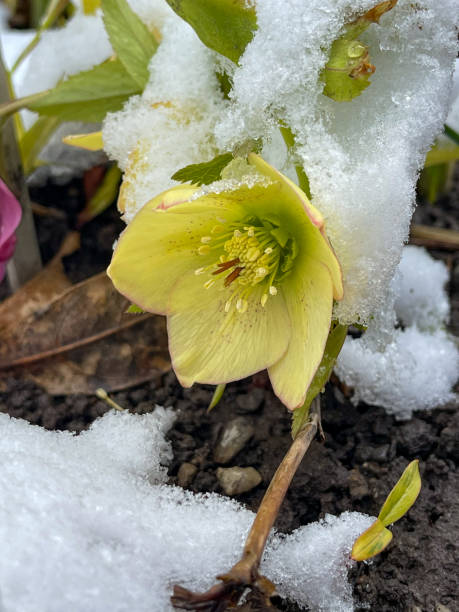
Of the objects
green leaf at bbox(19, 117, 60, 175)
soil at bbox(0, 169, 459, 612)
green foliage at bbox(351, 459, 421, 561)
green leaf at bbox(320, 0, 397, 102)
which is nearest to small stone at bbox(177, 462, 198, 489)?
soil at bbox(0, 169, 459, 612)

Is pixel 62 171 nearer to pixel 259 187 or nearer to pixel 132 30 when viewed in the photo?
pixel 132 30

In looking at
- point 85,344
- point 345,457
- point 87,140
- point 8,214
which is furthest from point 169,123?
point 345,457

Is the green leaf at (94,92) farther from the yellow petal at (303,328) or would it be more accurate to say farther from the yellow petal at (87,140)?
the yellow petal at (303,328)

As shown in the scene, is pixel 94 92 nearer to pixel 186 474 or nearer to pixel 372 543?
pixel 186 474

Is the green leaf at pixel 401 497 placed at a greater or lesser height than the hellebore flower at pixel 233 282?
lesser

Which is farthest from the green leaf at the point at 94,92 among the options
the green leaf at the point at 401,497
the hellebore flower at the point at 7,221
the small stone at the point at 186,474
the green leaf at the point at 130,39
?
the green leaf at the point at 401,497

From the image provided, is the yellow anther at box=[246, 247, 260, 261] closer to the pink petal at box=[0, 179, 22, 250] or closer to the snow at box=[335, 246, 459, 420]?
the snow at box=[335, 246, 459, 420]
